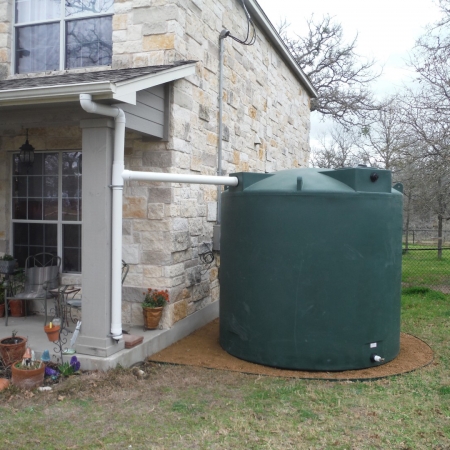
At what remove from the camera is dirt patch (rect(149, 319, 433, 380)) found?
5.02m

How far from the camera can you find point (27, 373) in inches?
175

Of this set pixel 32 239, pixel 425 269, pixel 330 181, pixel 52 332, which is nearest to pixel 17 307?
pixel 32 239

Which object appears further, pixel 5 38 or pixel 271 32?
pixel 271 32

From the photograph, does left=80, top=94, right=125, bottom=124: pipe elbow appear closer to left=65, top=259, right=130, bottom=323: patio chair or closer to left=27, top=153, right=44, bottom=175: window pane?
left=65, top=259, right=130, bottom=323: patio chair

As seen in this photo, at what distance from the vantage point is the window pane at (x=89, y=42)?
620cm

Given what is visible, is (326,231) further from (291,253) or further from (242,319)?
(242,319)

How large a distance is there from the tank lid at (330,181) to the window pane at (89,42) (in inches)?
99.4

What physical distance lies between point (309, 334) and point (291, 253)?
82 cm

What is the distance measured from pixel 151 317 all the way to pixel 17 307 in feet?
6.48

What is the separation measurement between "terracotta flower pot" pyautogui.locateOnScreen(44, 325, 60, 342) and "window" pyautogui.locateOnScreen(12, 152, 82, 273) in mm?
1480

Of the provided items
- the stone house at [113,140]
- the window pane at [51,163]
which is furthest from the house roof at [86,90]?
the window pane at [51,163]

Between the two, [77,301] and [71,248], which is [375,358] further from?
[71,248]

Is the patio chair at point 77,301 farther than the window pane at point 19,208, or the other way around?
the window pane at point 19,208

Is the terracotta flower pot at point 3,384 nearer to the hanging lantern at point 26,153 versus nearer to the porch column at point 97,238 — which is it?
the porch column at point 97,238
